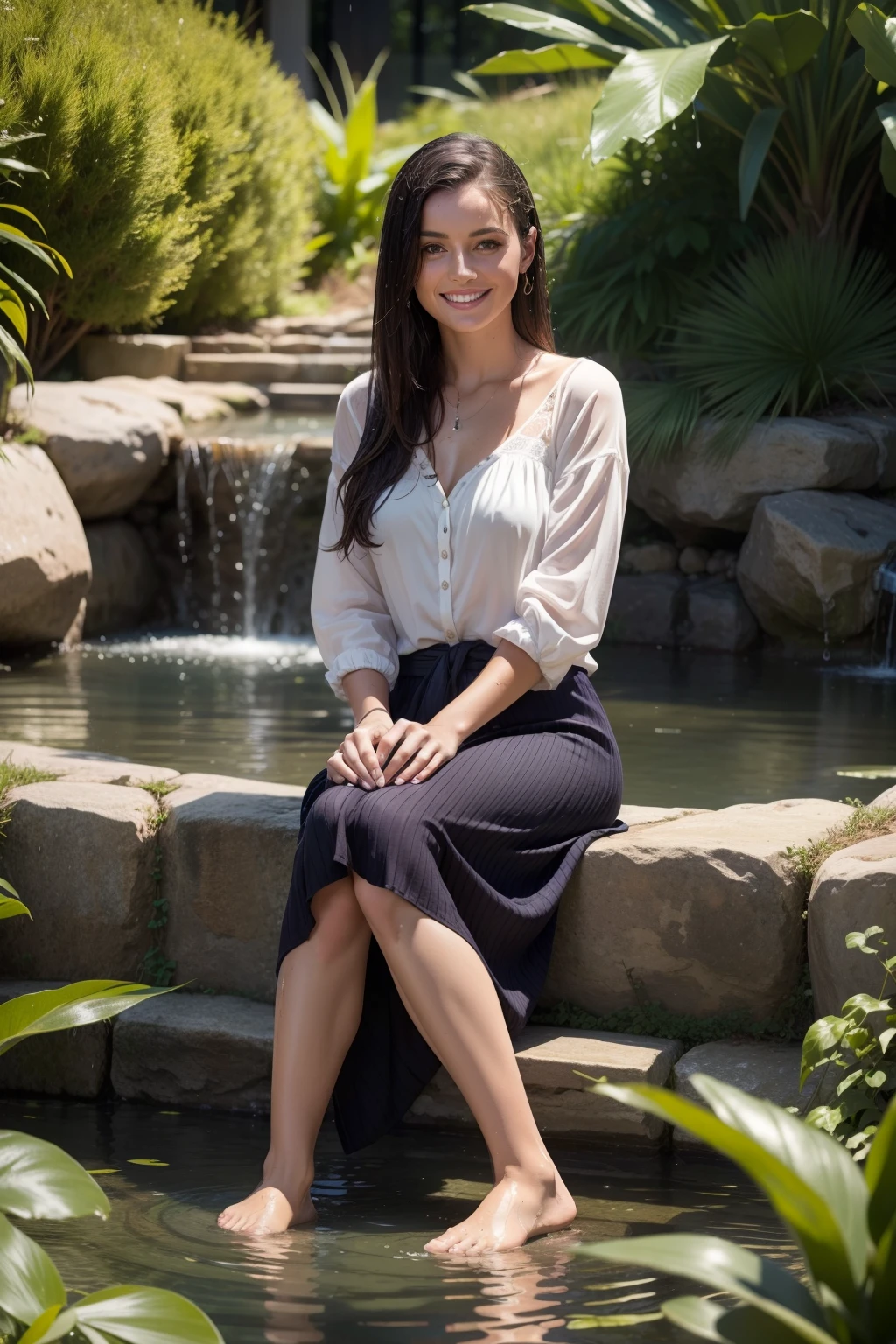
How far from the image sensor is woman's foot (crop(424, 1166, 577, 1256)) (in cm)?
234

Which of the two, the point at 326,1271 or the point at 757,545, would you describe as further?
the point at 757,545

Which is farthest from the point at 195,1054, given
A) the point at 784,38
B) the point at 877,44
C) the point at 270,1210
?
the point at 784,38

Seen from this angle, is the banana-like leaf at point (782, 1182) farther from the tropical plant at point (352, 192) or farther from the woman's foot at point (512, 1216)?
the tropical plant at point (352, 192)

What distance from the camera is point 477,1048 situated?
249cm

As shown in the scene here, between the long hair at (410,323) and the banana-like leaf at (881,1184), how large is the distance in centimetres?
171

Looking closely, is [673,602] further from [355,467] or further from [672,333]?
[355,467]

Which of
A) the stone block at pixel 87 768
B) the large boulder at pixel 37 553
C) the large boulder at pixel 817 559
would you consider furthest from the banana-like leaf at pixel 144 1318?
the large boulder at pixel 817 559

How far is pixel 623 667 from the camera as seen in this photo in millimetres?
6074

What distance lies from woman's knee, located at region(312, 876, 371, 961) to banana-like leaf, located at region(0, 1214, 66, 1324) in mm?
890

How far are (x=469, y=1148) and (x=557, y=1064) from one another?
223mm

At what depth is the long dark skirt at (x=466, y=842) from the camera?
259 cm

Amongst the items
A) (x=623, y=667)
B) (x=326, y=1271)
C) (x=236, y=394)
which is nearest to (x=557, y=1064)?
(x=326, y=1271)

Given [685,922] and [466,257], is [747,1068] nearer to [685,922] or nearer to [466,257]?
[685,922]

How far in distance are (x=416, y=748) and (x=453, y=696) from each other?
0.25m
